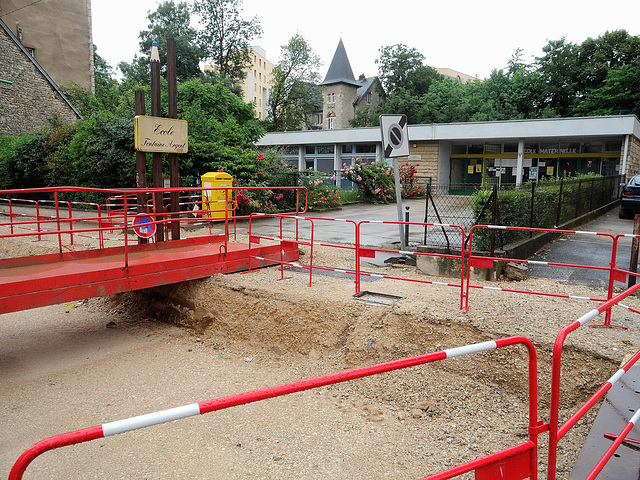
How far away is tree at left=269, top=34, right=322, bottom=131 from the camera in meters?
49.6

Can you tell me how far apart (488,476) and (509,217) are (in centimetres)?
771

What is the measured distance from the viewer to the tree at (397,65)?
55062 mm

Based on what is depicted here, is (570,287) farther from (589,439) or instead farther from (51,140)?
(51,140)

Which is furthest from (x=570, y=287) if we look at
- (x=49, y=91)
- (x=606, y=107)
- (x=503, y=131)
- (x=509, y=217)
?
(x=606, y=107)

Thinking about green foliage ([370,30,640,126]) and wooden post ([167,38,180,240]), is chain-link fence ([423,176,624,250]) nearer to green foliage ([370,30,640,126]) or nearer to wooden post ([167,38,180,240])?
wooden post ([167,38,180,240])

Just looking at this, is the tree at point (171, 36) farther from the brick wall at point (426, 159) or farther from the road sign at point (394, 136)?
the road sign at point (394, 136)

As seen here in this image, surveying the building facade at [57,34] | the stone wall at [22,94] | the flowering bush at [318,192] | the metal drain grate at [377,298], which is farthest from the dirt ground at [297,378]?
the building facade at [57,34]

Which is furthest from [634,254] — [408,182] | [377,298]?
[408,182]

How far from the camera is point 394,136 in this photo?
8.45 m

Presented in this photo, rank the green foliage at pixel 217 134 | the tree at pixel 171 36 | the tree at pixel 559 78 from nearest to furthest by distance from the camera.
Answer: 1. the green foliage at pixel 217 134
2. the tree at pixel 559 78
3. the tree at pixel 171 36

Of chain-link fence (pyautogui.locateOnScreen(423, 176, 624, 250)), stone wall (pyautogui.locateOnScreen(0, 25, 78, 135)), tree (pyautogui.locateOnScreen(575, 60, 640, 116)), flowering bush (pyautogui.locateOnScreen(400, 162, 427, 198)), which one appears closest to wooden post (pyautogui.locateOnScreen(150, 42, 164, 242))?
chain-link fence (pyautogui.locateOnScreen(423, 176, 624, 250))

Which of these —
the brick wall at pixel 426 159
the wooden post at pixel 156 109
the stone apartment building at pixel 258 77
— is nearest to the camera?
the wooden post at pixel 156 109

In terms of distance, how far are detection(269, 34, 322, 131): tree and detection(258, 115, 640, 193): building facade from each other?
1788 cm

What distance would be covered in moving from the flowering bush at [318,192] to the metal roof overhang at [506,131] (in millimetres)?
4218
